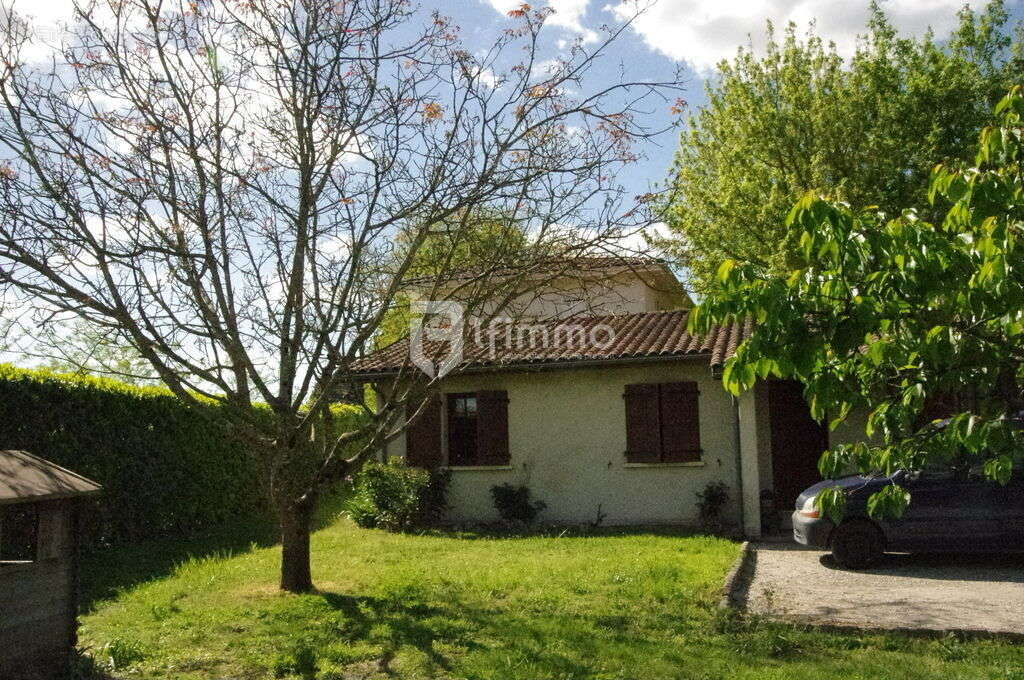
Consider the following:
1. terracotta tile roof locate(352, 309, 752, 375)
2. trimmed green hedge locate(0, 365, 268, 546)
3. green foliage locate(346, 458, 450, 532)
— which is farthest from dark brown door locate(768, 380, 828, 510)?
trimmed green hedge locate(0, 365, 268, 546)

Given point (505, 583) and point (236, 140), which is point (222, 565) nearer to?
point (505, 583)

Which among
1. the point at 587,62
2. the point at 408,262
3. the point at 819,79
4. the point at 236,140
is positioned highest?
the point at 819,79

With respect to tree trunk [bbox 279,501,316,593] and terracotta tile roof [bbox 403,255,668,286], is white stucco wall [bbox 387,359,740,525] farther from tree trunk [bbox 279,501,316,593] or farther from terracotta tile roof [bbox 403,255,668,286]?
tree trunk [bbox 279,501,316,593]

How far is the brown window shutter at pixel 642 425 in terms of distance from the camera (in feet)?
46.2

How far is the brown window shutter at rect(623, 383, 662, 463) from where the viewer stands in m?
14.1

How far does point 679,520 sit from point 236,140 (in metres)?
9.32

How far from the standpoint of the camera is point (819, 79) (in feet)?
76.4

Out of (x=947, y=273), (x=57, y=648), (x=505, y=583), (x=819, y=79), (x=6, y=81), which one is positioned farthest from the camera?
(x=819, y=79)

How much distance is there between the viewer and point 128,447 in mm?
11438

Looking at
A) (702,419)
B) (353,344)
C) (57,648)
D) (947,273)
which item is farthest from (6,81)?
(702,419)

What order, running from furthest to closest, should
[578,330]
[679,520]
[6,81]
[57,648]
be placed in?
1. [578,330]
2. [679,520]
3. [6,81]
4. [57,648]

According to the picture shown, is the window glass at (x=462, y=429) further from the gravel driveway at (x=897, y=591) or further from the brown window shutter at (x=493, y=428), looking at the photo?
the gravel driveway at (x=897, y=591)

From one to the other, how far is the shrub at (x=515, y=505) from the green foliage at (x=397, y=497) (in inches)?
41.4

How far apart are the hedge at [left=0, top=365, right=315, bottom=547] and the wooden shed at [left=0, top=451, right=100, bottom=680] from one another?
2662 mm
